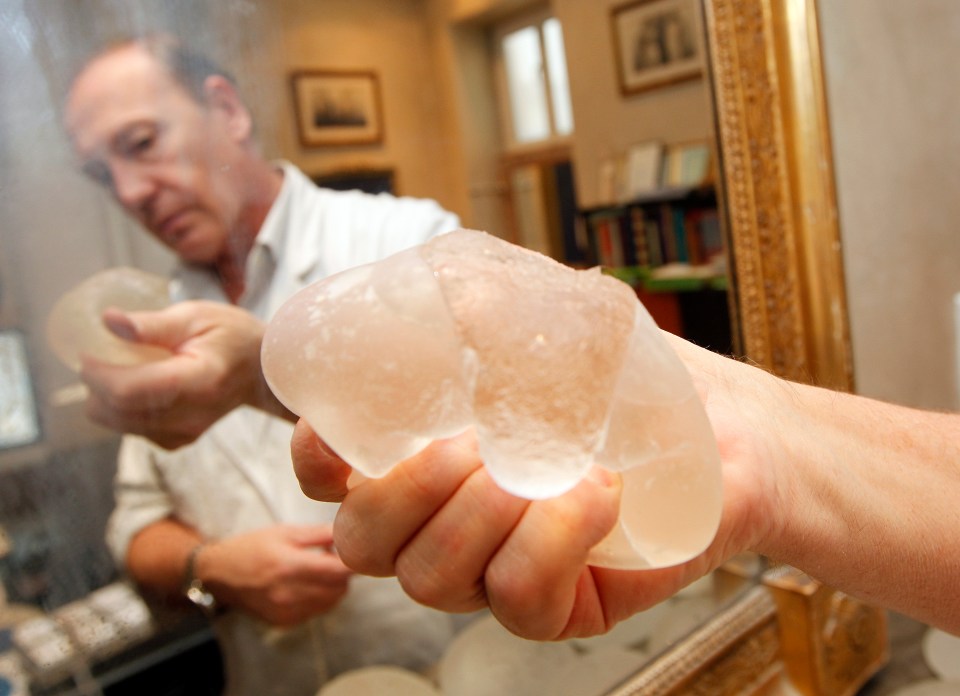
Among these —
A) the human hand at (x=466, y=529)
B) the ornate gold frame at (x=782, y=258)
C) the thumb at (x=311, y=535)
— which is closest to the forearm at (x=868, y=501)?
the human hand at (x=466, y=529)

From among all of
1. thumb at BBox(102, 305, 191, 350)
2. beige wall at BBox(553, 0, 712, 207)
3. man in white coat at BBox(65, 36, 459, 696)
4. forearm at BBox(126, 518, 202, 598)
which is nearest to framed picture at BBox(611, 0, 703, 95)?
beige wall at BBox(553, 0, 712, 207)

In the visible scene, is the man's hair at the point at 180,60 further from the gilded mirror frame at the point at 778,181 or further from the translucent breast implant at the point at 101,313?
the gilded mirror frame at the point at 778,181

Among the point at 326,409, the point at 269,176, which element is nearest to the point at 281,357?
the point at 326,409

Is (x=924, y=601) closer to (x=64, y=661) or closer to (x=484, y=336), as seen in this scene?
(x=484, y=336)

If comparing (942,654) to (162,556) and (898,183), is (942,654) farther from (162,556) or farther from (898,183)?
(162,556)

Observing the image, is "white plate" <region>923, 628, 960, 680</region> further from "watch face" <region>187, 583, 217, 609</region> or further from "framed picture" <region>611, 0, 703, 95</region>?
"watch face" <region>187, 583, 217, 609</region>

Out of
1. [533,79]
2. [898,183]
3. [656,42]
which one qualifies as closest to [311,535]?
[533,79]
